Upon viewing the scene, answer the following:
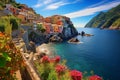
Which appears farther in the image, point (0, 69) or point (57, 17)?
point (57, 17)

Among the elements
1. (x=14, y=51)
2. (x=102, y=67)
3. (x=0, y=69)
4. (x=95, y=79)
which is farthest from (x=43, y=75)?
Result: (x=102, y=67)

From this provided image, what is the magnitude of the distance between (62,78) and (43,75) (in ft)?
2.83

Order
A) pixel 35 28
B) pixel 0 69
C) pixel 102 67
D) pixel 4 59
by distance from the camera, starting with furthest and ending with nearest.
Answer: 1. pixel 35 28
2. pixel 102 67
3. pixel 0 69
4. pixel 4 59

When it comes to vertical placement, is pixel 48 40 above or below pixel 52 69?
below

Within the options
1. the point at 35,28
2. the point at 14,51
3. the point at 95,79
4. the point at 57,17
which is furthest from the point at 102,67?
the point at 57,17

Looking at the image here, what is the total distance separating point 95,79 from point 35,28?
75.7m

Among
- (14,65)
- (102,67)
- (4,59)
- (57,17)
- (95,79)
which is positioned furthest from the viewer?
(57,17)

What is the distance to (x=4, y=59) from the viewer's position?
358 centimetres

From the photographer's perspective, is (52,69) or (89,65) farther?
(89,65)

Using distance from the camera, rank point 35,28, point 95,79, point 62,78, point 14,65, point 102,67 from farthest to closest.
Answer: point 35,28, point 102,67, point 95,79, point 62,78, point 14,65

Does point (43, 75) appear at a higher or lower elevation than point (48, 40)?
higher

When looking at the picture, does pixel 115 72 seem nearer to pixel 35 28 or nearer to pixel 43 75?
pixel 43 75

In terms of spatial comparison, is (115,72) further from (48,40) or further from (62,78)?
(48,40)

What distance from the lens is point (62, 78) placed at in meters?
8.30
